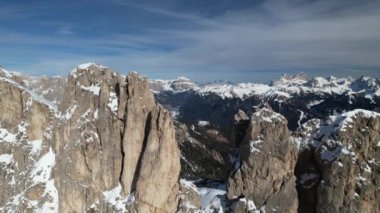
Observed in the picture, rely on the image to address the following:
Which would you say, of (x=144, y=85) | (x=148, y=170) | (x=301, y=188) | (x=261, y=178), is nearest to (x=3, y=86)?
(x=144, y=85)

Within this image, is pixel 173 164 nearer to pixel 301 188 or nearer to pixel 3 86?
pixel 301 188

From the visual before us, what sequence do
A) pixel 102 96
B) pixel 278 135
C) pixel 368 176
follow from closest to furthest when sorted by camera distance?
1. pixel 368 176
2. pixel 278 135
3. pixel 102 96

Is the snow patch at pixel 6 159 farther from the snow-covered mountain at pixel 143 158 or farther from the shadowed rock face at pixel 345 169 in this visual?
the shadowed rock face at pixel 345 169

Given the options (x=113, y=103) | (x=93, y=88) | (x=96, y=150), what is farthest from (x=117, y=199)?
(x=93, y=88)

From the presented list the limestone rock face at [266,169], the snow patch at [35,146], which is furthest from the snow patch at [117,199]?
the limestone rock face at [266,169]

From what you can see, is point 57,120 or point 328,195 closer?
point 328,195

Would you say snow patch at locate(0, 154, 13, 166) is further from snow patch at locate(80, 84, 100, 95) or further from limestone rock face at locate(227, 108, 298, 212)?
limestone rock face at locate(227, 108, 298, 212)

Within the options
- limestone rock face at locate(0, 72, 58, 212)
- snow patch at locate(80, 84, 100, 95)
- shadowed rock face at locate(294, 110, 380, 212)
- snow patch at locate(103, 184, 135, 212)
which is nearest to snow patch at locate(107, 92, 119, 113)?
snow patch at locate(80, 84, 100, 95)
